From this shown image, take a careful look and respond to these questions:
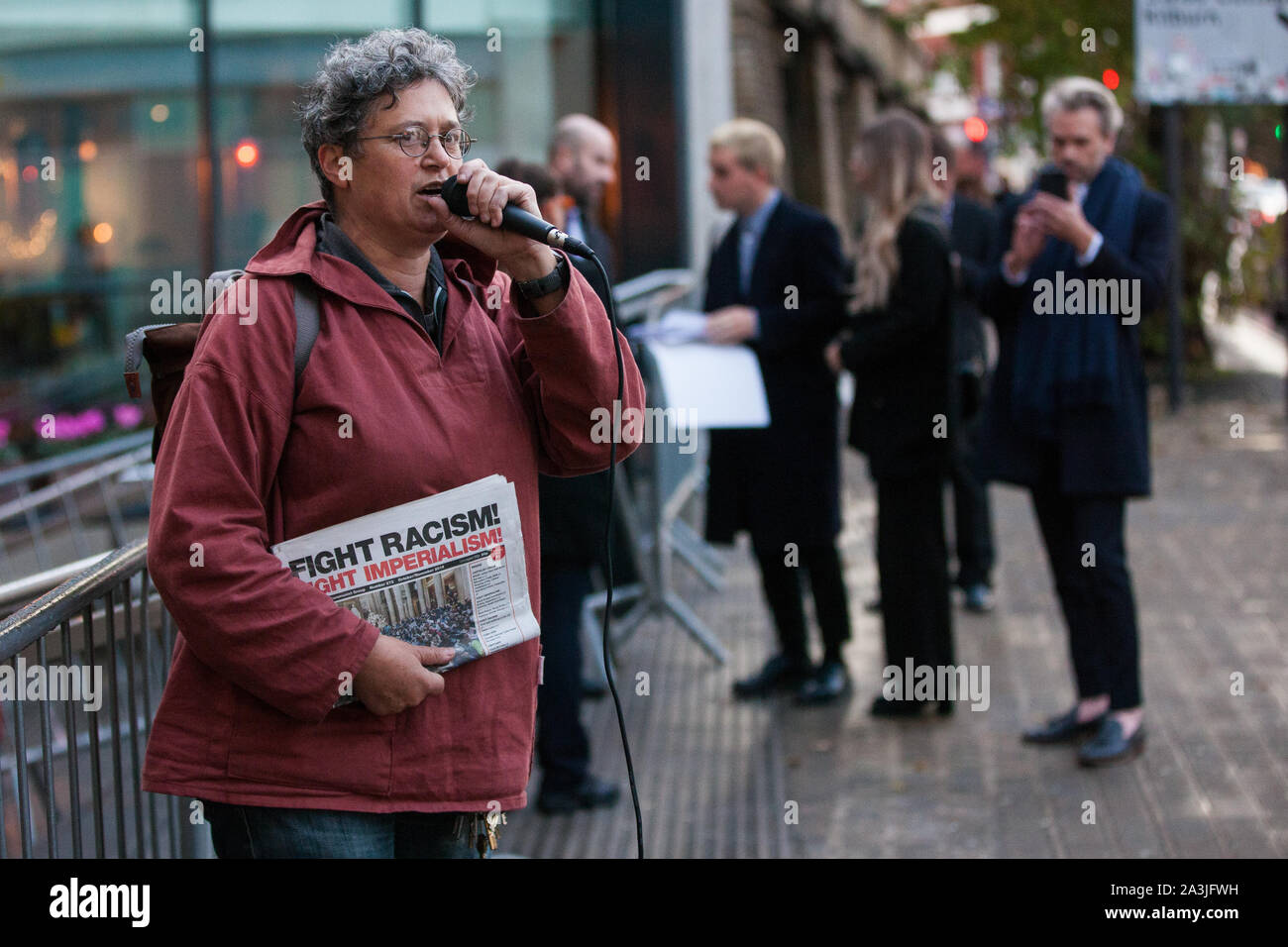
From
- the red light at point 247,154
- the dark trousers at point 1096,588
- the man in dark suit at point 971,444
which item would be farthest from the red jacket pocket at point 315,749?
the red light at point 247,154

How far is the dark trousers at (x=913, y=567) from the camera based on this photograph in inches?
229

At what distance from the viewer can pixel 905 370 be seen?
5719 mm

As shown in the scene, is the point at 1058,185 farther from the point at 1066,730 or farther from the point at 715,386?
the point at 1066,730

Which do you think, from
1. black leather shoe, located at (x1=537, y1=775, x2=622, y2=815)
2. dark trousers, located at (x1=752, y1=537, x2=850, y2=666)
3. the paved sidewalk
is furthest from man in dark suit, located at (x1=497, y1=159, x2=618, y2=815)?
dark trousers, located at (x1=752, y1=537, x2=850, y2=666)

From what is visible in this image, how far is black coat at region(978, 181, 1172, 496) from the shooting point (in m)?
5.11

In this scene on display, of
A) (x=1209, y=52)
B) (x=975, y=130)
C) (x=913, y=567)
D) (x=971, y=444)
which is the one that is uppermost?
(x=1209, y=52)

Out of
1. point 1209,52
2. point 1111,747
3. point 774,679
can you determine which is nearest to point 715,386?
point 774,679

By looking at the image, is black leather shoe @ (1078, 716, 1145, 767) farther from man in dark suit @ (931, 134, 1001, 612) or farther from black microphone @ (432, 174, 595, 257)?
black microphone @ (432, 174, 595, 257)

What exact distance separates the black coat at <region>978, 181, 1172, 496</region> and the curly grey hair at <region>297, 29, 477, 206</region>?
3.17m

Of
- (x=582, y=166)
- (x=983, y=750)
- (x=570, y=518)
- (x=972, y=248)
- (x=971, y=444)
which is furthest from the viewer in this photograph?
(x=971, y=444)

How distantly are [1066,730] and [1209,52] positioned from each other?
29.5ft

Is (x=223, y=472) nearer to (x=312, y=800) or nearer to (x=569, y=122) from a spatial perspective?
(x=312, y=800)

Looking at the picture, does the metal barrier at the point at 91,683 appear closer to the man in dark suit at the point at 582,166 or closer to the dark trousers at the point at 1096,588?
the man in dark suit at the point at 582,166

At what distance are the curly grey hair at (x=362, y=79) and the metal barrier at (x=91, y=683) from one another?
35.9 inches
